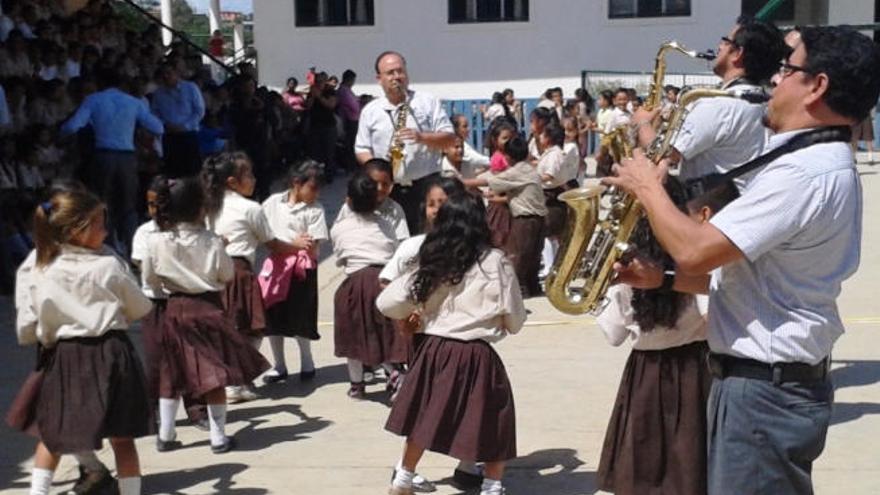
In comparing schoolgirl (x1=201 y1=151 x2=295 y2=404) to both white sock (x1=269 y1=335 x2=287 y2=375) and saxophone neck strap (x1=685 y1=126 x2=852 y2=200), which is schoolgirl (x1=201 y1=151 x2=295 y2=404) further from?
saxophone neck strap (x1=685 y1=126 x2=852 y2=200)

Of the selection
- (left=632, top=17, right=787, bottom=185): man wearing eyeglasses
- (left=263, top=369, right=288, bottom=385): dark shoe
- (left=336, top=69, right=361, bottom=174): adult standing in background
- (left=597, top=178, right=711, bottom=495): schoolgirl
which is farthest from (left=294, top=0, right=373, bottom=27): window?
(left=597, top=178, right=711, bottom=495): schoolgirl

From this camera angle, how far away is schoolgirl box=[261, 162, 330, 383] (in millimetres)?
6973

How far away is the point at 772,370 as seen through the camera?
10.4 ft

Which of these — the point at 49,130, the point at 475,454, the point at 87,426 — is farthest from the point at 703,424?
the point at 49,130

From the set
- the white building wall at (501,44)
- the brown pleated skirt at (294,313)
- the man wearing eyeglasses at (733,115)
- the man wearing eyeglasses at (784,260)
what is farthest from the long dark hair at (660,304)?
the white building wall at (501,44)

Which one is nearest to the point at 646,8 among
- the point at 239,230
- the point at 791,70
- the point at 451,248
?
the point at 239,230

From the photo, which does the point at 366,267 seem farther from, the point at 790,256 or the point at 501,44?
the point at 501,44

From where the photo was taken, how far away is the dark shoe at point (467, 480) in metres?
5.43

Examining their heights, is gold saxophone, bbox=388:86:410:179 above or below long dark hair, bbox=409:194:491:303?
above

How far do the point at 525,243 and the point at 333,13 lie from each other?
15.3 metres

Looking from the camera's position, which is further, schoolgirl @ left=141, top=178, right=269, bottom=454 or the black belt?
schoolgirl @ left=141, top=178, right=269, bottom=454

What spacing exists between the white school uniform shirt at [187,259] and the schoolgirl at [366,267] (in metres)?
1.01

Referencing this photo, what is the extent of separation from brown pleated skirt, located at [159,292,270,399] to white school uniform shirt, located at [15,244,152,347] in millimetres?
1042

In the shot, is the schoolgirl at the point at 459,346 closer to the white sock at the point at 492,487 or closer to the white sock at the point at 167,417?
the white sock at the point at 492,487
